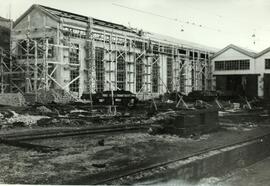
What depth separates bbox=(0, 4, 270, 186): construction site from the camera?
26.0ft

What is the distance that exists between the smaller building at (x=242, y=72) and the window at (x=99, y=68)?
41.9 feet

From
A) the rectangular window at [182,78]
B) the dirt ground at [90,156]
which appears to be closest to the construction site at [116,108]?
the dirt ground at [90,156]

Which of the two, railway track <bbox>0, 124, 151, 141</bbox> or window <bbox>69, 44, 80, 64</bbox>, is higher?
window <bbox>69, 44, 80, 64</bbox>

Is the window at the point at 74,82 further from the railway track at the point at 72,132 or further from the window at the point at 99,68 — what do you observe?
the railway track at the point at 72,132

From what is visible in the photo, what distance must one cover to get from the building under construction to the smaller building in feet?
29.8

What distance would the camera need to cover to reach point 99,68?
96.8ft

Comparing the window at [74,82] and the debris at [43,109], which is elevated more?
the window at [74,82]

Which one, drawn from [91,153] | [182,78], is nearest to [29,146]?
[91,153]

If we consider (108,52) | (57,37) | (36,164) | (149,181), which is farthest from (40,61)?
(149,181)

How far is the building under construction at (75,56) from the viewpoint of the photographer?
25.7m

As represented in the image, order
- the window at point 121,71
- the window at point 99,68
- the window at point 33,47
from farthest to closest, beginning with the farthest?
the window at point 121,71 → the window at point 99,68 → the window at point 33,47

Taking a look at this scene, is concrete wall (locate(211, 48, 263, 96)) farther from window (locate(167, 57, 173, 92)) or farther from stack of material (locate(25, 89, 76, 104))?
stack of material (locate(25, 89, 76, 104))

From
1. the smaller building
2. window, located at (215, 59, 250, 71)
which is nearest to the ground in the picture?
the smaller building

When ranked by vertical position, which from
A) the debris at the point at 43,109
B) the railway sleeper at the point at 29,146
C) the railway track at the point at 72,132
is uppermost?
the debris at the point at 43,109
